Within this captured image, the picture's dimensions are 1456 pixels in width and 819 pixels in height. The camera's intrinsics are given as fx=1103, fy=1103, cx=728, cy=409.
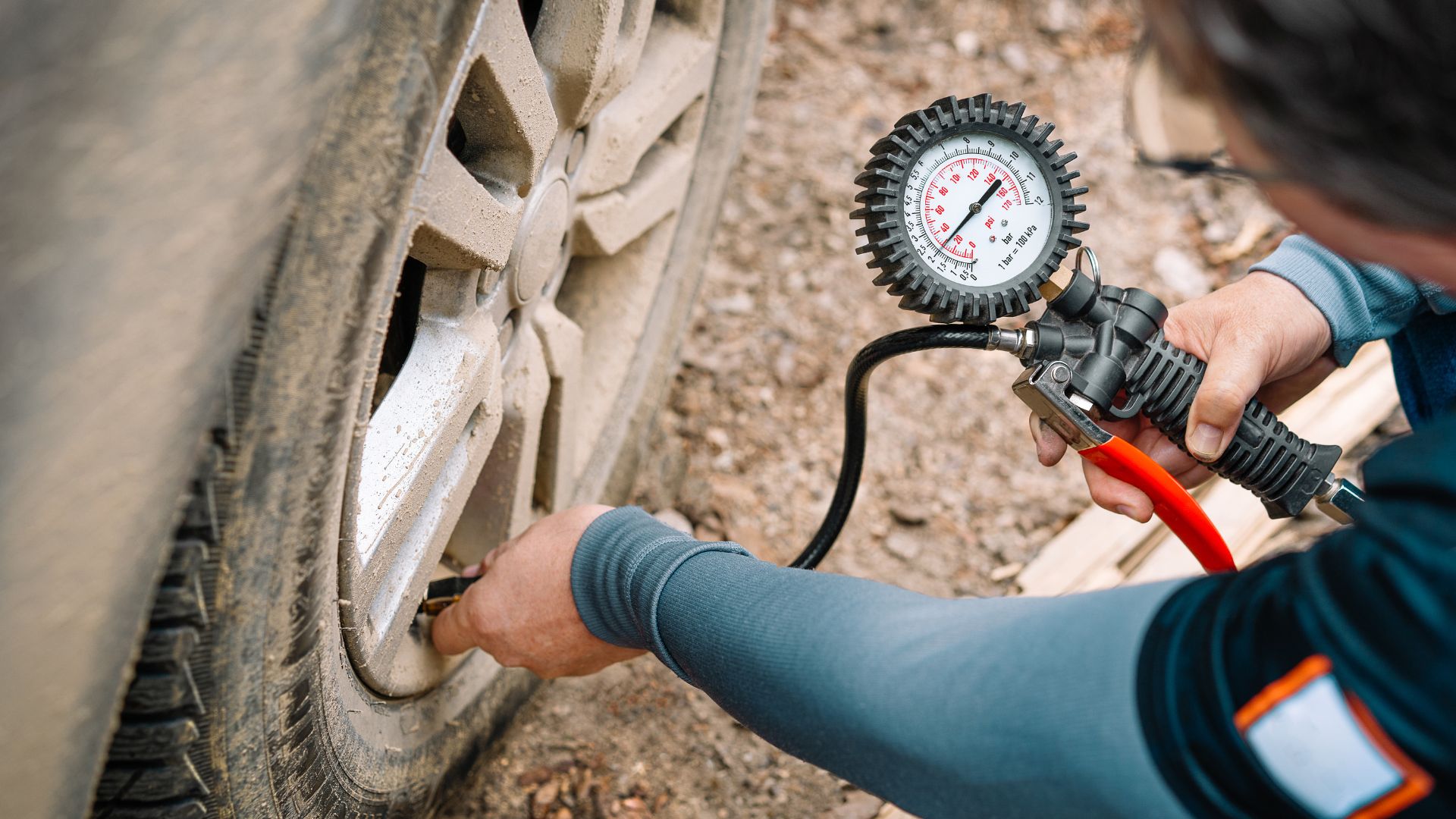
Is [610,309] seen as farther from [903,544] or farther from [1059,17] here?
[1059,17]

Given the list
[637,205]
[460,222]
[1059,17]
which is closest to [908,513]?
[637,205]

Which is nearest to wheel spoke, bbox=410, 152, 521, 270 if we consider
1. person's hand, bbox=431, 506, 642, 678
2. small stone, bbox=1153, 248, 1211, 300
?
person's hand, bbox=431, 506, 642, 678

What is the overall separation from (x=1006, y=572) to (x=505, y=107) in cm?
121

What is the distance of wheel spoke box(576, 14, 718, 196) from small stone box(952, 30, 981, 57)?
1.28 m

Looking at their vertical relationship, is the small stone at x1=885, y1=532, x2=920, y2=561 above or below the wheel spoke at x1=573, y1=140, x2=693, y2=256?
below

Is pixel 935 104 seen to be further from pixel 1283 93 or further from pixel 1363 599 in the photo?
pixel 1363 599

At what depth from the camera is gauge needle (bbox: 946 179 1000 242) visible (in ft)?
3.43

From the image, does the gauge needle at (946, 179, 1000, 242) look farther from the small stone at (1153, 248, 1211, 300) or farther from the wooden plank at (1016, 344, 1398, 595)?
the small stone at (1153, 248, 1211, 300)

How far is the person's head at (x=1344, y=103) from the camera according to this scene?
57 cm

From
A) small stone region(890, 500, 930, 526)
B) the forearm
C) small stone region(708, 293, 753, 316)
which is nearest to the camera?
the forearm

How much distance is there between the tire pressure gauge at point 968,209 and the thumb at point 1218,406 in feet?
0.67

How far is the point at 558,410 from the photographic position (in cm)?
143

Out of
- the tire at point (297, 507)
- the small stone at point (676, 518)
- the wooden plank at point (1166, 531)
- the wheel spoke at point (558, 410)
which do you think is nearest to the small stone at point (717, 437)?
the small stone at point (676, 518)

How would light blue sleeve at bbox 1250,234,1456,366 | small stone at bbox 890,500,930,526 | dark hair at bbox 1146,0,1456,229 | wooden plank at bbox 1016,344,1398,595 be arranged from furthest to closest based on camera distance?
1. small stone at bbox 890,500,930,526
2. wooden plank at bbox 1016,344,1398,595
3. light blue sleeve at bbox 1250,234,1456,366
4. dark hair at bbox 1146,0,1456,229
